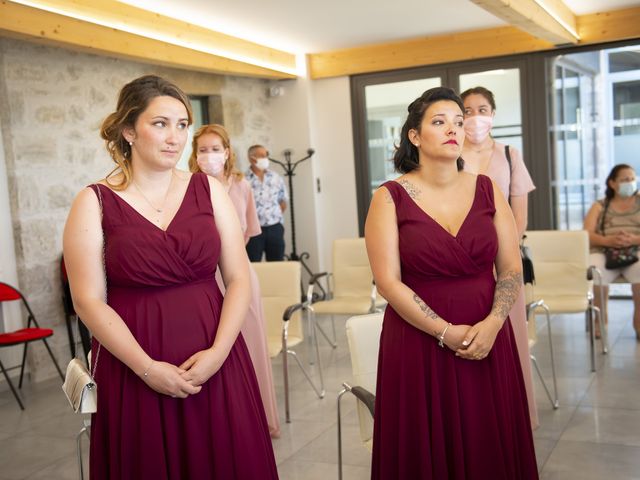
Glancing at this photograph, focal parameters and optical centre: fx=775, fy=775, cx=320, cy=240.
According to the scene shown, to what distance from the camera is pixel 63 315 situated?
19.9 feet

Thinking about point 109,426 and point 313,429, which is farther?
point 313,429

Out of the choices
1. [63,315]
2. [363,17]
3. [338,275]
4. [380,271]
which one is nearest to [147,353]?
[380,271]

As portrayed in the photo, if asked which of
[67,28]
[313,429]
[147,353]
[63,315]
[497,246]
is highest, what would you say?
[67,28]

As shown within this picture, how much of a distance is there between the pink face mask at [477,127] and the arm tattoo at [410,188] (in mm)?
1111

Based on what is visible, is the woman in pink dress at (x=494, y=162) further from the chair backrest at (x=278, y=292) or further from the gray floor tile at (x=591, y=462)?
the chair backrest at (x=278, y=292)

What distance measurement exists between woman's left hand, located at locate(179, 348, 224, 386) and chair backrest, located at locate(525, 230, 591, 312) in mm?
3468

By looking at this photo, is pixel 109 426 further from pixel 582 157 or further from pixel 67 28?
pixel 582 157

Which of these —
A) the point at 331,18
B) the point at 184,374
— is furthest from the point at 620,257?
the point at 184,374

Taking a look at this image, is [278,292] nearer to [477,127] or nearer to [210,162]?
[210,162]

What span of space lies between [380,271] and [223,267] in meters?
0.50

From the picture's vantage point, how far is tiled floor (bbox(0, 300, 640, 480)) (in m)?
3.63

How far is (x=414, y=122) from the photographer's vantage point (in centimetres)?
258

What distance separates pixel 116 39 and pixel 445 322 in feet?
13.8

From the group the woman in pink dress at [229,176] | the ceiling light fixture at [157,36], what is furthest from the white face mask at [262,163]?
the woman in pink dress at [229,176]
